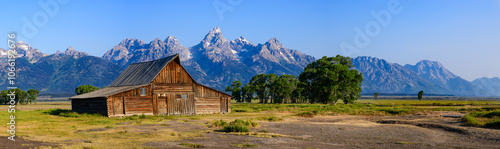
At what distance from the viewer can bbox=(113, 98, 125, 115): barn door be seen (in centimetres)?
4434

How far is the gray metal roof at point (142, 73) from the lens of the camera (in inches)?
1941

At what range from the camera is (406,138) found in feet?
78.5

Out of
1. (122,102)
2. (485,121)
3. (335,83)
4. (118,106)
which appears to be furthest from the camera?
(335,83)

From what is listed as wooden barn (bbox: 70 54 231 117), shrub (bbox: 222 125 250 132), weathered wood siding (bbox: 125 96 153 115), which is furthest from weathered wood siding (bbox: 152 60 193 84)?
shrub (bbox: 222 125 250 132)

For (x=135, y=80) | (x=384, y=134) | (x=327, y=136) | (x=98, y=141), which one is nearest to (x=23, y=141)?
(x=98, y=141)

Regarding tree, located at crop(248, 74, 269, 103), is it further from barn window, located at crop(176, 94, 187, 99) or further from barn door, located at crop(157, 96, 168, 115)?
barn door, located at crop(157, 96, 168, 115)

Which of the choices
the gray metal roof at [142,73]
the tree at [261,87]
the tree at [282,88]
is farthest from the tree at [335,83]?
the gray metal roof at [142,73]

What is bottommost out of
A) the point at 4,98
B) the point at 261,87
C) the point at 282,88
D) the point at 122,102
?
the point at 122,102

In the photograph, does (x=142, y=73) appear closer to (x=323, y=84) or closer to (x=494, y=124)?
(x=494, y=124)

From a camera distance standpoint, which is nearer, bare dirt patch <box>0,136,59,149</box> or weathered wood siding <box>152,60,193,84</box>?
bare dirt patch <box>0,136,59,149</box>

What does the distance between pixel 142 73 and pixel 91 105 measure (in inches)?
305

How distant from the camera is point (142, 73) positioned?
172 ft

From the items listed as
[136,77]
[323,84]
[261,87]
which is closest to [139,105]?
[136,77]

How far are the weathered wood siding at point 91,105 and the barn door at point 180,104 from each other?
771cm
